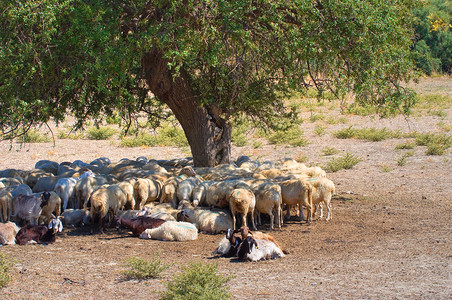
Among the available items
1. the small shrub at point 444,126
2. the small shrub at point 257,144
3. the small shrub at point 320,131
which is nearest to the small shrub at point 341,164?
the small shrub at point 257,144

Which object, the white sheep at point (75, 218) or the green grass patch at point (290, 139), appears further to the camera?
the green grass patch at point (290, 139)

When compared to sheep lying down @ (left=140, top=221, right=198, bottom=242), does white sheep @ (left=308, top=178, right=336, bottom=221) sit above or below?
above

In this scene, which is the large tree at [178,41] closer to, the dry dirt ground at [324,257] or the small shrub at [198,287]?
the dry dirt ground at [324,257]

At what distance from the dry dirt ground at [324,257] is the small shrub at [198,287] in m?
0.29

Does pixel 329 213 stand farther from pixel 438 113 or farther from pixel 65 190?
pixel 438 113

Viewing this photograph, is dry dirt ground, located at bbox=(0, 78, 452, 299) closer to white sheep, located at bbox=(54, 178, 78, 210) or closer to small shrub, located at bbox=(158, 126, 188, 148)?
white sheep, located at bbox=(54, 178, 78, 210)

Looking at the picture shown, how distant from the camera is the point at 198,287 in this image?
6.22 meters

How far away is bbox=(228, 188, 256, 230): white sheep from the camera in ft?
34.1

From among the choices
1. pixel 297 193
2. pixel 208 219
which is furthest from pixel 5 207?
→ pixel 297 193

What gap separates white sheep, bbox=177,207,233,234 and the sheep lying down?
0.46 meters

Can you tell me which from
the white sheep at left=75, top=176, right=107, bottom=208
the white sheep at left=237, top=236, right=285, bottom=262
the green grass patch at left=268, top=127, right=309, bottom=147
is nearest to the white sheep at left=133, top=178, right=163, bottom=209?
the white sheep at left=75, top=176, right=107, bottom=208

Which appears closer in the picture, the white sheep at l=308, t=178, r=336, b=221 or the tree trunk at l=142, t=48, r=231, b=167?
the white sheep at l=308, t=178, r=336, b=221

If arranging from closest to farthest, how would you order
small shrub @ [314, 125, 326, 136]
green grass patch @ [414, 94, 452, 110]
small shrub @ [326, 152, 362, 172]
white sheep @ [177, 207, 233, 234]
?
white sheep @ [177, 207, 233, 234]
small shrub @ [326, 152, 362, 172]
small shrub @ [314, 125, 326, 136]
green grass patch @ [414, 94, 452, 110]

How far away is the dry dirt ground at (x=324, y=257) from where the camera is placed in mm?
6617
